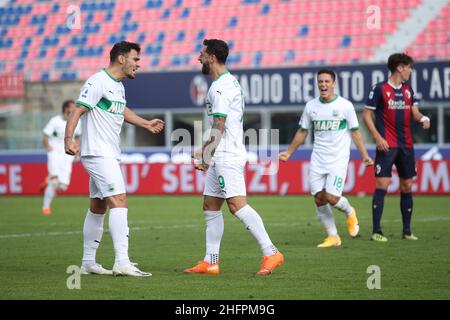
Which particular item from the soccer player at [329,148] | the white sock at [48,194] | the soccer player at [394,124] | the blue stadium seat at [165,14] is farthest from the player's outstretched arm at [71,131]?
the blue stadium seat at [165,14]

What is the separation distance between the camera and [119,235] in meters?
8.78

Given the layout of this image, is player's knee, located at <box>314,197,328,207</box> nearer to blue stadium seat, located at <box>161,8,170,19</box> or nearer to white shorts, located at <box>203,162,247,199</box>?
white shorts, located at <box>203,162,247,199</box>

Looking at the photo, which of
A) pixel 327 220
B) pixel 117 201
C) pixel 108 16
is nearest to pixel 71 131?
pixel 117 201

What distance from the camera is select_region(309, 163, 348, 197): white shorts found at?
39.1 ft

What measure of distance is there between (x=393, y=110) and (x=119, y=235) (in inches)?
196

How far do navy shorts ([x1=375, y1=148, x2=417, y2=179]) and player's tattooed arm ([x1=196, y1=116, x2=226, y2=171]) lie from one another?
409 centimetres

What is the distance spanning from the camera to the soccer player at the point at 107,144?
8773mm

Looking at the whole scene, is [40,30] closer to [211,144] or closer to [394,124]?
[394,124]

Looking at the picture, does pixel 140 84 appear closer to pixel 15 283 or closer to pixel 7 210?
pixel 7 210

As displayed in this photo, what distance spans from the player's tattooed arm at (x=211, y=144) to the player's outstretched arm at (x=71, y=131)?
3.68 feet

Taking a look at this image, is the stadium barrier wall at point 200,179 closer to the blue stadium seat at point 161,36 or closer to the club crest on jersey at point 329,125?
the blue stadium seat at point 161,36
